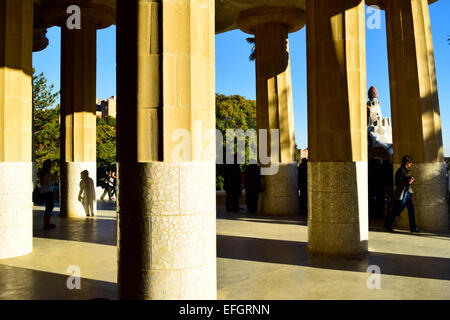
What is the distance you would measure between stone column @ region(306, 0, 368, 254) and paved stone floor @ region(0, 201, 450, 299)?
0.65 metres

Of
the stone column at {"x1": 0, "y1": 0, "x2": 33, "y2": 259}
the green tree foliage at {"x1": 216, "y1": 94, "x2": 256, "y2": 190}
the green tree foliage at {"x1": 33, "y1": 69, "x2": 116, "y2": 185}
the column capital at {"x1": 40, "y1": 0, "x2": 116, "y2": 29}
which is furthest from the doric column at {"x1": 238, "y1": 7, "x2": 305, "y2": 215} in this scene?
the green tree foliage at {"x1": 216, "y1": 94, "x2": 256, "y2": 190}

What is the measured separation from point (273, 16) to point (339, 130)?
8.70m

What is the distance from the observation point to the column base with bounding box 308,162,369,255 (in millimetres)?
8516

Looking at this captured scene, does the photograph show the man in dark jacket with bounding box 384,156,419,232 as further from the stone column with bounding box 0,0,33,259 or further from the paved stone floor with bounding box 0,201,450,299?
the stone column with bounding box 0,0,33,259

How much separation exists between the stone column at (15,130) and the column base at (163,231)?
4.98 meters

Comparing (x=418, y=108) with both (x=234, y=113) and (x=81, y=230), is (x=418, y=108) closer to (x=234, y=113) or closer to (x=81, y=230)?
(x=81, y=230)

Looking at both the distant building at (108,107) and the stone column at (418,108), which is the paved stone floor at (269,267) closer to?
the stone column at (418,108)

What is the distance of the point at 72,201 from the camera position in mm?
14992
